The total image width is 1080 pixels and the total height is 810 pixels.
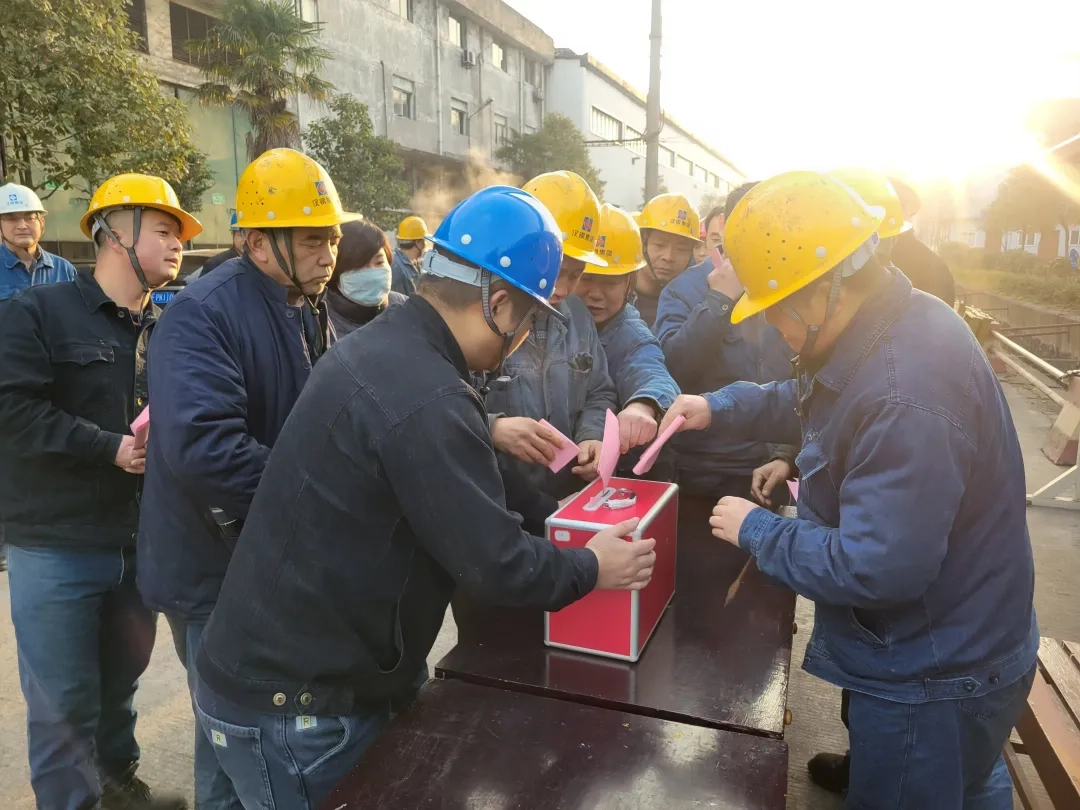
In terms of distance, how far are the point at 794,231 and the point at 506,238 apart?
0.59 metres

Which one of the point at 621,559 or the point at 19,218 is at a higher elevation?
the point at 19,218

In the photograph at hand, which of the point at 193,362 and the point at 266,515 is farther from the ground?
the point at 193,362

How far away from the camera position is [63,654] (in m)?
2.49

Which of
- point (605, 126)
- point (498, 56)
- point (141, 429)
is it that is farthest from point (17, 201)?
point (605, 126)

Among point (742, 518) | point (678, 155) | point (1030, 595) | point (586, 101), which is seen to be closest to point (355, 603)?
point (742, 518)

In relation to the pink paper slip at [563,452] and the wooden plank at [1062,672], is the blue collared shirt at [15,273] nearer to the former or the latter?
the pink paper slip at [563,452]

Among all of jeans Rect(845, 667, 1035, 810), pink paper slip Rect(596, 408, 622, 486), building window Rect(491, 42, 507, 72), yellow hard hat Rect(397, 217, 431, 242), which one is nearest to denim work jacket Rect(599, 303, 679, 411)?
pink paper slip Rect(596, 408, 622, 486)

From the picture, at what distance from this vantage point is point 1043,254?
856 inches

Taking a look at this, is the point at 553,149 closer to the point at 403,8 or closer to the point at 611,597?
the point at 403,8

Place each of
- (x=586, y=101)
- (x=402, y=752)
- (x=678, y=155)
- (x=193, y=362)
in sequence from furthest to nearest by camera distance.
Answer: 1. (x=678, y=155)
2. (x=586, y=101)
3. (x=193, y=362)
4. (x=402, y=752)

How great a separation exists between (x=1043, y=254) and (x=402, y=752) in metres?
25.7

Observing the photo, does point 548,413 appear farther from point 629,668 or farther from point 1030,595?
point 1030,595

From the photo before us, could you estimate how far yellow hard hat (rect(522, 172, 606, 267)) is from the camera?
105 inches

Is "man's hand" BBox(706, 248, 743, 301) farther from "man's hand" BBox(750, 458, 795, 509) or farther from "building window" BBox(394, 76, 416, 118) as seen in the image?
"building window" BBox(394, 76, 416, 118)
